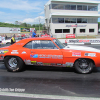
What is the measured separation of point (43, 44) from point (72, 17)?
29.9 m

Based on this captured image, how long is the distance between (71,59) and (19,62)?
2129 mm

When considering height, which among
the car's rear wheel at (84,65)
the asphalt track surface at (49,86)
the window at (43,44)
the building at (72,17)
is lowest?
the asphalt track surface at (49,86)

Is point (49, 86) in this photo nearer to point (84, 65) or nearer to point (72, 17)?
point (84, 65)

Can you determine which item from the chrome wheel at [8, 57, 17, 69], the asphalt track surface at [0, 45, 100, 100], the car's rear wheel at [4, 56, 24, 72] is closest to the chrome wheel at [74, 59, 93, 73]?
the asphalt track surface at [0, 45, 100, 100]

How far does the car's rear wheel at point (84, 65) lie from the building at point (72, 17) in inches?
1027

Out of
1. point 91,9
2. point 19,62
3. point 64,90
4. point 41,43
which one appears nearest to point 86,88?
point 64,90

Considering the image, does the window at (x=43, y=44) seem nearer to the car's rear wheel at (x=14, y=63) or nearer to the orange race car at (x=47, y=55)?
the orange race car at (x=47, y=55)

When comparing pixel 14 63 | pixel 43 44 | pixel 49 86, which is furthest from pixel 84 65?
pixel 14 63

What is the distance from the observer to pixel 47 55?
4.40 meters

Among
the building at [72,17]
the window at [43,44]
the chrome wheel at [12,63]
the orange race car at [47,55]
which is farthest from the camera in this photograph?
the building at [72,17]

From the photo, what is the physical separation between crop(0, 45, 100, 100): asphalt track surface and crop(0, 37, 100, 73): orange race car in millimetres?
391

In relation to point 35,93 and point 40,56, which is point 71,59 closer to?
point 40,56

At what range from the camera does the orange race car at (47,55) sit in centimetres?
425

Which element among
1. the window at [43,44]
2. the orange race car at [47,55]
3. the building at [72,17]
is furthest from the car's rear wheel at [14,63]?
the building at [72,17]
